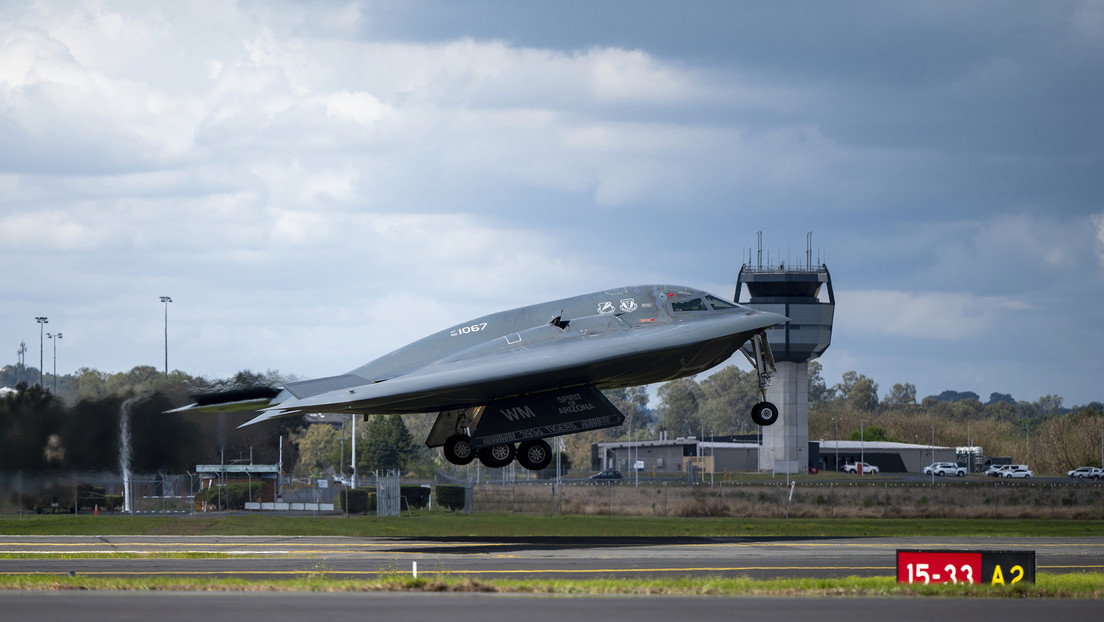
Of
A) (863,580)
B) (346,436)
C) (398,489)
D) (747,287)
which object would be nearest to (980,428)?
(747,287)

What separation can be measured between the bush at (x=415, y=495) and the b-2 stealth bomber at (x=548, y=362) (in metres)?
26.0

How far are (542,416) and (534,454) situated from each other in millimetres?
1588

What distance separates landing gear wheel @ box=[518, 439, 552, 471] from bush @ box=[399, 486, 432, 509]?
26811 mm

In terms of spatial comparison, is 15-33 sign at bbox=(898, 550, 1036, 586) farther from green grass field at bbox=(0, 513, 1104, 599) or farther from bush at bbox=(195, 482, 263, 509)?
bush at bbox=(195, 482, 263, 509)

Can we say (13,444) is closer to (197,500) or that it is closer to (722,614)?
(197,500)

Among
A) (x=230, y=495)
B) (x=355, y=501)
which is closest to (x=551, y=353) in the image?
(x=355, y=501)

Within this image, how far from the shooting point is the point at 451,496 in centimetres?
5891

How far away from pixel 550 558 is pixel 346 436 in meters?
122

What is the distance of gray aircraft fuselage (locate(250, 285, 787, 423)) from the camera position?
32688 mm

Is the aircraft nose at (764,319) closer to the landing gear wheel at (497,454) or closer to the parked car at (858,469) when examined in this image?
the landing gear wheel at (497,454)

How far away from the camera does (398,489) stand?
188 ft

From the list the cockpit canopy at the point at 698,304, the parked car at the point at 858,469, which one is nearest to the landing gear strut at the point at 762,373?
the cockpit canopy at the point at 698,304

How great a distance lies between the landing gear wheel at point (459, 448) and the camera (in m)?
36.3

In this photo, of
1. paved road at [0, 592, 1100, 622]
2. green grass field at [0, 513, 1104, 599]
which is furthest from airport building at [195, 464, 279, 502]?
paved road at [0, 592, 1100, 622]
